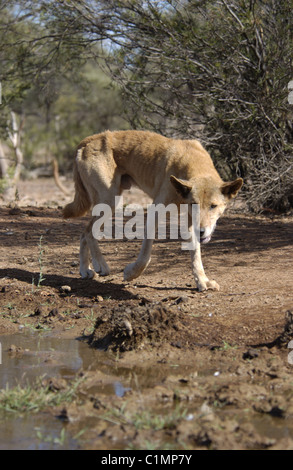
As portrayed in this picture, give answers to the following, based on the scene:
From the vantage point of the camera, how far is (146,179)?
6.95 m

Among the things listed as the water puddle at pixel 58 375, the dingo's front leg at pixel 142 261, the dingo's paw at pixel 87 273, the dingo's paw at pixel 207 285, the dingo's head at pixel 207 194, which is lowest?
the water puddle at pixel 58 375

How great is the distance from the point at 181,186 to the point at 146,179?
1.04m

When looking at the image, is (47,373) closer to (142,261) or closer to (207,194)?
(142,261)

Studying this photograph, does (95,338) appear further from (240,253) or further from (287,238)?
(287,238)

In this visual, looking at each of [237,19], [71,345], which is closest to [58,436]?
[71,345]

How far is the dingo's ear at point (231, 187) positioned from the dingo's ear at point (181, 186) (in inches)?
14.3

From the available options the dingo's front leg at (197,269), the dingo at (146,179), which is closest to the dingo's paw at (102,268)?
the dingo at (146,179)

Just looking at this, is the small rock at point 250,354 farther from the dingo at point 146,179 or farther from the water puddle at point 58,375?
the dingo at point 146,179

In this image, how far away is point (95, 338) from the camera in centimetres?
530

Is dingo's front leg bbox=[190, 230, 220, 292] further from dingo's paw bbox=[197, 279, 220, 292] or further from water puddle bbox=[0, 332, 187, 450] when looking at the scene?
water puddle bbox=[0, 332, 187, 450]

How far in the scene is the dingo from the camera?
20.0 ft

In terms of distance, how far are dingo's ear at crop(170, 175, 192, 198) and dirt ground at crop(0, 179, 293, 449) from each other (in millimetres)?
1095

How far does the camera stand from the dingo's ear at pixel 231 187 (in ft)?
19.9

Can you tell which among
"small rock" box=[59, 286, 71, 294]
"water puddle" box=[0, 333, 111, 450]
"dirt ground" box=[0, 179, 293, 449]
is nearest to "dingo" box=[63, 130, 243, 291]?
"dirt ground" box=[0, 179, 293, 449]
